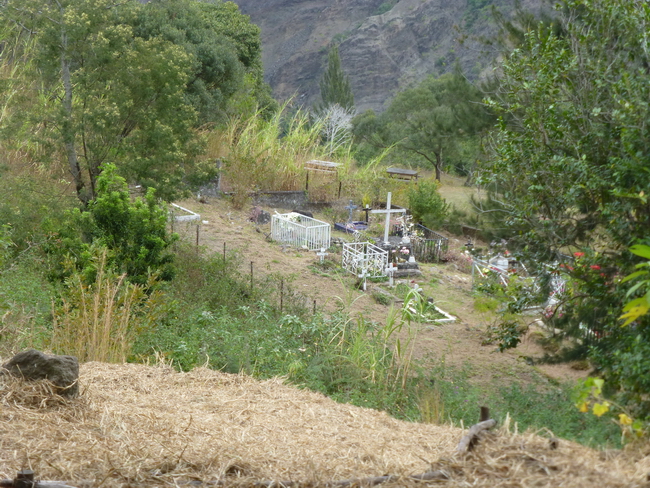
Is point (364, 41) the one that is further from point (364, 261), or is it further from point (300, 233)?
point (364, 261)

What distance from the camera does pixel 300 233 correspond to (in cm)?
1672

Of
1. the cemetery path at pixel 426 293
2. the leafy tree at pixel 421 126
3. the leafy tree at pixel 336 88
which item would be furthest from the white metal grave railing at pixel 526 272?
the leafy tree at pixel 336 88

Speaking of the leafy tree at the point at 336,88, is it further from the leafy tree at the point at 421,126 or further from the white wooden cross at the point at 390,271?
the white wooden cross at the point at 390,271

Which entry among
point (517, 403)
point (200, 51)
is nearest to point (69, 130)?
point (517, 403)

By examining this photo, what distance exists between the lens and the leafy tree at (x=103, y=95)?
10664mm

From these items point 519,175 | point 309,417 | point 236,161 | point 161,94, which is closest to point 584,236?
point 519,175

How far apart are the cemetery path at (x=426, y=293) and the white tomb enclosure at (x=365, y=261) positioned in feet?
1.43

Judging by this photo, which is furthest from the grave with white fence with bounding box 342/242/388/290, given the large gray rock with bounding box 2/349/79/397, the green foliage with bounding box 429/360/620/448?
the large gray rock with bounding box 2/349/79/397

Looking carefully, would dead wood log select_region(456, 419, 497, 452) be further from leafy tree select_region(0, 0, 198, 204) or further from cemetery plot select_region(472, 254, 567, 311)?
leafy tree select_region(0, 0, 198, 204)

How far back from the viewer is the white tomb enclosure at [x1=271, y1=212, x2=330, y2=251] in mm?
16609

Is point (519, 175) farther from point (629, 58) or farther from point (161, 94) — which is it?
point (161, 94)

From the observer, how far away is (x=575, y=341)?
284 inches

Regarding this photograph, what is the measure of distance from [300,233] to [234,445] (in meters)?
13.5

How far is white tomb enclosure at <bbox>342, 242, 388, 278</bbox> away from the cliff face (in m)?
44.7
